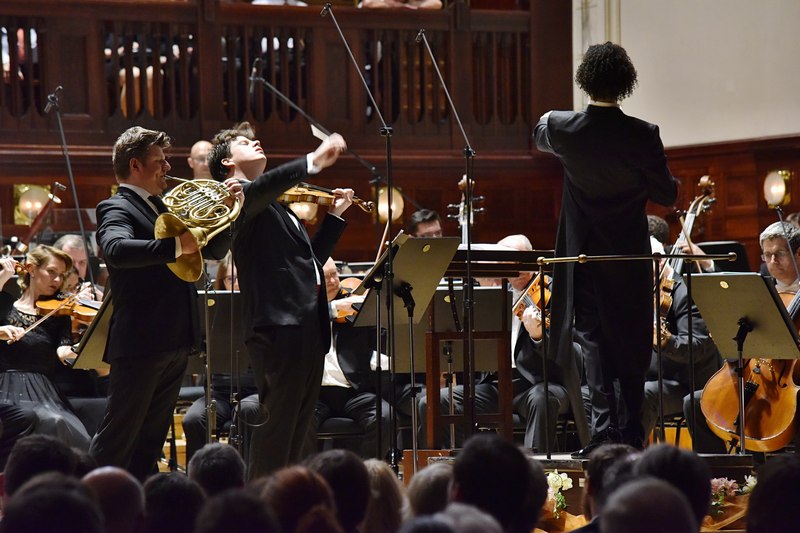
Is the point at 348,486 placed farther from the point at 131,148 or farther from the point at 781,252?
the point at 781,252

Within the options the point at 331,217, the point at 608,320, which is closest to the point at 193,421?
the point at 331,217

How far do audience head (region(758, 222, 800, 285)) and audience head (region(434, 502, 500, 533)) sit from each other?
4.22 meters

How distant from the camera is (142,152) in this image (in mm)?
4359

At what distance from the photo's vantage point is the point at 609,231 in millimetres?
4258

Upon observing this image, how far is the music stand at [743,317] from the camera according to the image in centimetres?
477

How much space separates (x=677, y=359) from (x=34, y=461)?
399 centimetres

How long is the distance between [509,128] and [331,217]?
195 inches

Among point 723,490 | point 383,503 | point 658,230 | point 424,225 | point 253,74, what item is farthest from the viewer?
point 253,74

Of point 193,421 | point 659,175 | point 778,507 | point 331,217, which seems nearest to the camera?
point 778,507

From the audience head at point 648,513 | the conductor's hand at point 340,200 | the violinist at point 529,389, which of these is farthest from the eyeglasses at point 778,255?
the audience head at point 648,513

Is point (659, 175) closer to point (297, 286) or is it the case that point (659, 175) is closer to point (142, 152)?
point (297, 286)

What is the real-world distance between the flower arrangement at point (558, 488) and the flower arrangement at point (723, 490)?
1.80 feet

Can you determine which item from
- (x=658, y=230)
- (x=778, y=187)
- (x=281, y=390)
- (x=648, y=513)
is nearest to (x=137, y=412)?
(x=281, y=390)

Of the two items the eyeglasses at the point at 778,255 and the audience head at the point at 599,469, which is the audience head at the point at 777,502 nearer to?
the audience head at the point at 599,469
